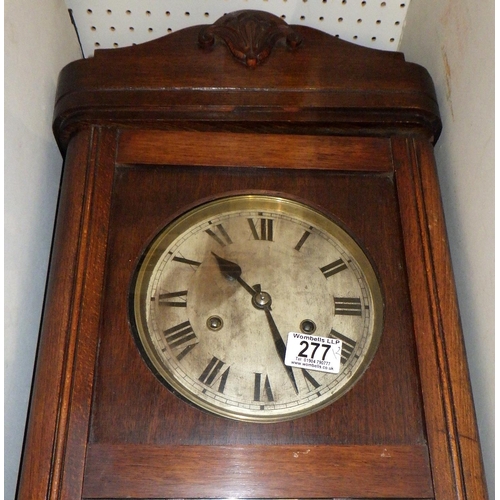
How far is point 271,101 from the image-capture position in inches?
42.1

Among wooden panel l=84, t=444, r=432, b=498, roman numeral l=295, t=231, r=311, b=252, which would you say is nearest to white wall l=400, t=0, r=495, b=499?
wooden panel l=84, t=444, r=432, b=498

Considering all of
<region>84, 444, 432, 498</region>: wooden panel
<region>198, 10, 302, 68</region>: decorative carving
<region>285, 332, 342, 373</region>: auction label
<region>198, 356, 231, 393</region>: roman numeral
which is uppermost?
<region>198, 10, 302, 68</region>: decorative carving

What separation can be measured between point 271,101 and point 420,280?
39cm

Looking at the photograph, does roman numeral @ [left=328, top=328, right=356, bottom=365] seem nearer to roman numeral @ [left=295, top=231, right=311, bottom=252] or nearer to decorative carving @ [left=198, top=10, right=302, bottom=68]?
roman numeral @ [left=295, top=231, right=311, bottom=252]

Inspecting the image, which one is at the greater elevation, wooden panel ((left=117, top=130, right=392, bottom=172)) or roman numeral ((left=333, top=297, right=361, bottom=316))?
wooden panel ((left=117, top=130, right=392, bottom=172))

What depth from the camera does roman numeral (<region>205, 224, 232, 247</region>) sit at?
Answer: 1.01 m

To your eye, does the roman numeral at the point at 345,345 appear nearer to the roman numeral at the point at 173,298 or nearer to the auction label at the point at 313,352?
the auction label at the point at 313,352

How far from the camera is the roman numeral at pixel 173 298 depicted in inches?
37.3

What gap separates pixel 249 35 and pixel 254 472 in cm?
73

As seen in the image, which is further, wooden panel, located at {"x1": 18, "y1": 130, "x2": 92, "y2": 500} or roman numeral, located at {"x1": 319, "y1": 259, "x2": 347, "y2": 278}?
roman numeral, located at {"x1": 319, "y1": 259, "x2": 347, "y2": 278}

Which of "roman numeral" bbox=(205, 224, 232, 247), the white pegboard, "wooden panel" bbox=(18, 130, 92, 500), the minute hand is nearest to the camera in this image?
"wooden panel" bbox=(18, 130, 92, 500)

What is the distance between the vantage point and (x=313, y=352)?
3.02 ft

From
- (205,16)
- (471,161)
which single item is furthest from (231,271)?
(205,16)

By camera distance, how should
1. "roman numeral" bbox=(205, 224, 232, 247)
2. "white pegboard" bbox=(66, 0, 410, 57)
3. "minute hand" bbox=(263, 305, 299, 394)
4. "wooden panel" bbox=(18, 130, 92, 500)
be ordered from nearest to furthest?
"wooden panel" bbox=(18, 130, 92, 500) < "minute hand" bbox=(263, 305, 299, 394) < "roman numeral" bbox=(205, 224, 232, 247) < "white pegboard" bbox=(66, 0, 410, 57)
